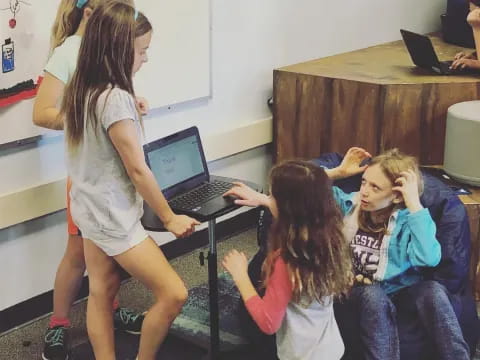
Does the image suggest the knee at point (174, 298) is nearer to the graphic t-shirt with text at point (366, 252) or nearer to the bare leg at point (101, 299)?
the bare leg at point (101, 299)

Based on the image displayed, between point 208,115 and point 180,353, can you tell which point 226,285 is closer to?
point 180,353

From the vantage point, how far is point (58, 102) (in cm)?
227

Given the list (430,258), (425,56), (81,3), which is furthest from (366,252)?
(425,56)

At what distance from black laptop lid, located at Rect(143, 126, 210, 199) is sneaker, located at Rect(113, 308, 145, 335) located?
0.60m

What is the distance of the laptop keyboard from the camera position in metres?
2.24

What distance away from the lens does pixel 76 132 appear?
1.95 m

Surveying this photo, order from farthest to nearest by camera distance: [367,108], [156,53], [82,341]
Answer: [367,108], [156,53], [82,341]

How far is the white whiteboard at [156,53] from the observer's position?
7.89ft

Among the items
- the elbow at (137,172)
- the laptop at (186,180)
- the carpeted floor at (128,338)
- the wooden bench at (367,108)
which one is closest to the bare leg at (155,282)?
the laptop at (186,180)

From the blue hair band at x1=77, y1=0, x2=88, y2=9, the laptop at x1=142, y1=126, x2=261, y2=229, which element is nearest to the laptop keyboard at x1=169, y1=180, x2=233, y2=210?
the laptop at x1=142, y1=126, x2=261, y2=229

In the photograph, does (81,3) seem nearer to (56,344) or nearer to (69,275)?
(69,275)

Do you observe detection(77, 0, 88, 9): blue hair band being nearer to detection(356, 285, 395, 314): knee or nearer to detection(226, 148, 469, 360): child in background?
detection(226, 148, 469, 360): child in background

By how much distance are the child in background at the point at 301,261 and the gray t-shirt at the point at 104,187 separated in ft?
1.24

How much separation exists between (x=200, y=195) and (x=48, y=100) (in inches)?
22.4
